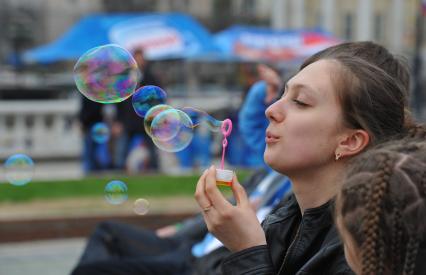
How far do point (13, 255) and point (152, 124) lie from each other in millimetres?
3832

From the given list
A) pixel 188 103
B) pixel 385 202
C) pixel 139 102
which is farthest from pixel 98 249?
pixel 188 103

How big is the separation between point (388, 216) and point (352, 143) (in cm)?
47

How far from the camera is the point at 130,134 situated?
31.1 ft

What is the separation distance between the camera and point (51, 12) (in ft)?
164

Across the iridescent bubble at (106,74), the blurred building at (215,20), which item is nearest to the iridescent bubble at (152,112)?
the iridescent bubble at (106,74)

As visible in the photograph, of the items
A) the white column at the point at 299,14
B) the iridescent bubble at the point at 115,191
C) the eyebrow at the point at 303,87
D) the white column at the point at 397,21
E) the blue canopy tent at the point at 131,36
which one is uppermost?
the eyebrow at the point at 303,87

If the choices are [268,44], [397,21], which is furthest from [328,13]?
[268,44]

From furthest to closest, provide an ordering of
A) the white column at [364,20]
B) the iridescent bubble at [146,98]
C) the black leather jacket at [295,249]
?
the white column at [364,20]
the iridescent bubble at [146,98]
the black leather jacket at [295,249]

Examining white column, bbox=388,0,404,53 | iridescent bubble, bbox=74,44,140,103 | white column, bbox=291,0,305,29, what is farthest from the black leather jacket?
white column, bbox=388,0,404,53

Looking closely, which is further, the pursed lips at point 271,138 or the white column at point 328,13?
the white column at point 328,13

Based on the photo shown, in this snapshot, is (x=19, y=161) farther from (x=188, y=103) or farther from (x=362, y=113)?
(x=188, y=103)

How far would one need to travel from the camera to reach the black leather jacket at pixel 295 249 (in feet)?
5.68

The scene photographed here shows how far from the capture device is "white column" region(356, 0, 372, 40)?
41562 millimetres

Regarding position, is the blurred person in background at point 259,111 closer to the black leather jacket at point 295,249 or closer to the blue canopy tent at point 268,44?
the black leather jacket at point 295,249
